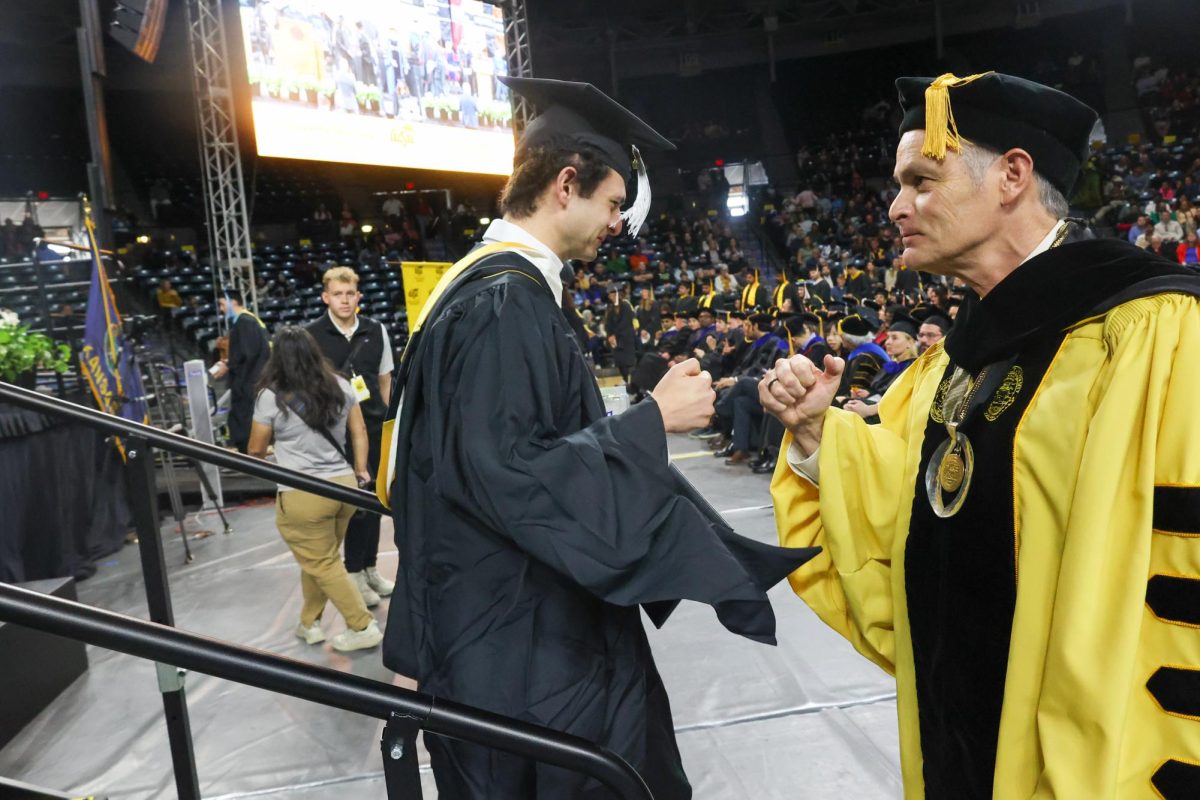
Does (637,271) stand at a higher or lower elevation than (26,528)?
higher

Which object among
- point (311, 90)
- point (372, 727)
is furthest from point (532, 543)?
point (311, 90)

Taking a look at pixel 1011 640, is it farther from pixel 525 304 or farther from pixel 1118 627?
pixel 525 304

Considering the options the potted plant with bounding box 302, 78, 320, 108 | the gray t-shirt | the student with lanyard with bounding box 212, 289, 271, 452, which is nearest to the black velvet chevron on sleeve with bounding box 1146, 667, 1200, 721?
the gray t-shirt

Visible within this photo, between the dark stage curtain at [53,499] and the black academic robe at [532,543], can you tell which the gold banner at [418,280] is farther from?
the black academic robe at [532,543]

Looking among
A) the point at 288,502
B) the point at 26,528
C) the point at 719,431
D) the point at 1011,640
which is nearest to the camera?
the point at 1011,640

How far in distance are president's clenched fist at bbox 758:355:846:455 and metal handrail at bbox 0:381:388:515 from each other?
936mm

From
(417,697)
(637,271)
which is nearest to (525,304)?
(417,697)

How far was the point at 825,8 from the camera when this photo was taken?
69.7 ft

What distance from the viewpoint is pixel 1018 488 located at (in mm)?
1212

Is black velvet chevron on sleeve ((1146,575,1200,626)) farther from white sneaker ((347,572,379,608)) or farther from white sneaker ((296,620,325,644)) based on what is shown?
white sneaker ((347,572,379,608))

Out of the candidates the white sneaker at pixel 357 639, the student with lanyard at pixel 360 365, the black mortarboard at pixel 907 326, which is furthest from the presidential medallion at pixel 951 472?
the black mortarboard at pixel 907 326

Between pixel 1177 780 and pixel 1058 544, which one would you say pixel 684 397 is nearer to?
pixel 1058 544

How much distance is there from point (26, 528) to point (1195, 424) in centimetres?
547

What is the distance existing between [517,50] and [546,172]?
12.3 metres
